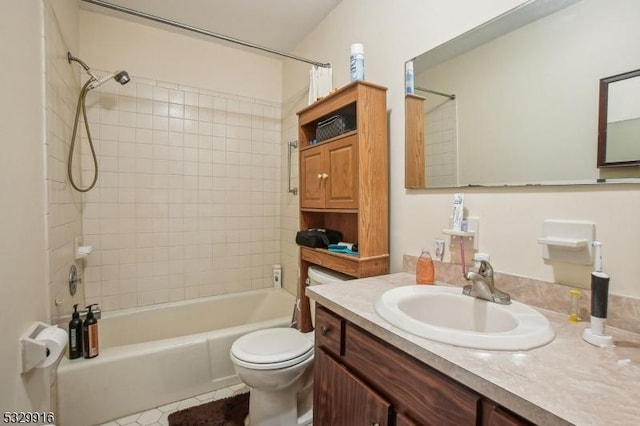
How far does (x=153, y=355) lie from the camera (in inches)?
65.7

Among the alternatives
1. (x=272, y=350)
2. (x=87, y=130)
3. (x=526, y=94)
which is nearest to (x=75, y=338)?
(x=272, y=350)

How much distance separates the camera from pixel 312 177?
71.1 inches

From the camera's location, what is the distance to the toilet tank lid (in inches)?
62.9

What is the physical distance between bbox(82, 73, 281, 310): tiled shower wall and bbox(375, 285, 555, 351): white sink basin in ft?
6.04

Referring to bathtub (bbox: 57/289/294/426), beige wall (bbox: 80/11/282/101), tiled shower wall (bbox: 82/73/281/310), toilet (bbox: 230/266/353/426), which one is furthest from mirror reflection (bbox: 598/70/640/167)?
beige wall (bbox: 80/11/282/101)

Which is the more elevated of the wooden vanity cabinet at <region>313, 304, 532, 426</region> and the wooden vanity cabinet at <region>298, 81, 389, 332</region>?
the wooden vanity cabinet at <region>298, 81, 389, 332</region>

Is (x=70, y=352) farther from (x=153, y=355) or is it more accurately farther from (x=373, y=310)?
(x=373, y=310)

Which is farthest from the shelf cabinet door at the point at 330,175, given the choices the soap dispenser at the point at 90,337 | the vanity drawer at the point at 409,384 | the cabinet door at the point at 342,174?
the soap dispenser at the point at 90,337

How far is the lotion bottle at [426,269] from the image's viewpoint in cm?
121

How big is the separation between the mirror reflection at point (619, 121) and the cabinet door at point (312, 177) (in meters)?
1.14

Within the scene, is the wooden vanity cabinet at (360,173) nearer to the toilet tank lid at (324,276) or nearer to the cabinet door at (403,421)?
the toilet tank lid at (324,276)

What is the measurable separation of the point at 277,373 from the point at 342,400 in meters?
0.48

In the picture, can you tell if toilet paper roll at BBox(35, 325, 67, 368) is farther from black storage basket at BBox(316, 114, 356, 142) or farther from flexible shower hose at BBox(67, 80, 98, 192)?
black storage basket at BBox(316, 114, 356, 142)

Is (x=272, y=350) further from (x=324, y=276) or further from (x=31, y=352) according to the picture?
(x=31, y=352)
